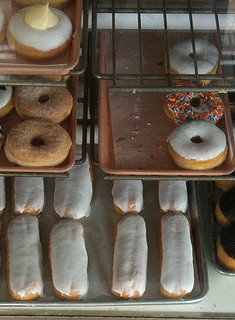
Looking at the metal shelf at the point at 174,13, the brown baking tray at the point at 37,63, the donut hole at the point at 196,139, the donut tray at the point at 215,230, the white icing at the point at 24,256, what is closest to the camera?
the brown baking tray at the point at 37,63

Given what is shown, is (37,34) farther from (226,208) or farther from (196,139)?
(226,208)

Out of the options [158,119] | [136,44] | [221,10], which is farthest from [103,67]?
[221,10]

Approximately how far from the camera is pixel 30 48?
118 cm

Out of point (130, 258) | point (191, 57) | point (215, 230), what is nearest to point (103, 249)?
point (130, 258)

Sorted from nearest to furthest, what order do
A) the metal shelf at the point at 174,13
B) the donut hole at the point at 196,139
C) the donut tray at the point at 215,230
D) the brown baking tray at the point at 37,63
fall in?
the brown baking tray at the point at 37,63 < the metal shelf at the point at 174,13 < the donut hole at the point at 196,139 < the donut tray at the point at 215,230

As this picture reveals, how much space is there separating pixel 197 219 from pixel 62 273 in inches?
21.2

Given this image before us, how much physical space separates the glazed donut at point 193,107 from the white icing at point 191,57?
4.6 inches

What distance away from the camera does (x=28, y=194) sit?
5.41ft

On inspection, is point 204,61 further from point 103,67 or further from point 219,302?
point 219,302

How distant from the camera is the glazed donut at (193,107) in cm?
143

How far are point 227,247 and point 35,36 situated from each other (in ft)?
3.08

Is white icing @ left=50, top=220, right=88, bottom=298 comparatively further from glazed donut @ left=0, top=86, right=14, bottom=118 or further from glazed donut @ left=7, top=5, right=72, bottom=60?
glazed donut @ left=7, top=5, right=72, bottom=60

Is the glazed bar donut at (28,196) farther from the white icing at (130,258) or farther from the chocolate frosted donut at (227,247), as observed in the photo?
the chocolate frosted donut at (227,247)

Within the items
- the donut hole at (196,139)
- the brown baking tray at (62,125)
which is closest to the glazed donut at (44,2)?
the brown baking tray at (62,125)
